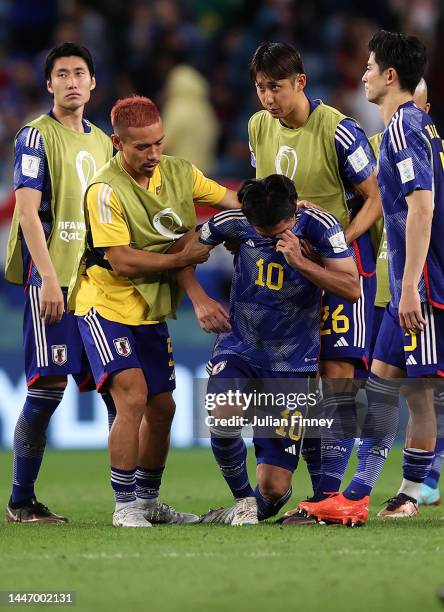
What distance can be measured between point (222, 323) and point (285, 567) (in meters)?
1.70

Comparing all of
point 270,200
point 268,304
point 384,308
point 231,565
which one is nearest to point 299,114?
point 270,200

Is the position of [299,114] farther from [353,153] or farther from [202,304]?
[202,304]

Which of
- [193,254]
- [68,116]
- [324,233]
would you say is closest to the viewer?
[324,233]

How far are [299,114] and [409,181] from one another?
82 cm

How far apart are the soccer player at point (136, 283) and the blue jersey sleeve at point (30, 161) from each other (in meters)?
0.48

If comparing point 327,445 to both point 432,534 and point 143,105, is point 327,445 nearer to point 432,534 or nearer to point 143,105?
point 432,534

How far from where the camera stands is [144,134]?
6.45m

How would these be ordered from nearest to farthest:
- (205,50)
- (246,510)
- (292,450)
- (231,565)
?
1. (231,565)
2. (246,510)
3. (292,450)
4. (205,50)

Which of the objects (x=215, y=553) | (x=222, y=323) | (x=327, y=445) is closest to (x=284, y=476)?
(x=327, y=445)

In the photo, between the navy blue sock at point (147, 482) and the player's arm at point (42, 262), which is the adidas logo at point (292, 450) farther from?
the player's arm at point (42, 262)

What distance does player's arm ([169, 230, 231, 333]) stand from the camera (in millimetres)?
6543

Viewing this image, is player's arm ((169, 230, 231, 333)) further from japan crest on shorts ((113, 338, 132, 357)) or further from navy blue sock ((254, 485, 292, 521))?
navy blue sock ((254, 485, 292, 521))

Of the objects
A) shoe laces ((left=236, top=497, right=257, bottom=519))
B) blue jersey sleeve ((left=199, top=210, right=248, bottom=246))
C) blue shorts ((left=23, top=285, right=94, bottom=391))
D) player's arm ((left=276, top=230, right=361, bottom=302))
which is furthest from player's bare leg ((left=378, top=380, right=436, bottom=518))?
blue shorts ((left=23, top=285, right=94, bottom=391))

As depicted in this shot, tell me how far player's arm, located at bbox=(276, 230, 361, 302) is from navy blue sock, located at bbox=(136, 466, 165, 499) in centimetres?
134
